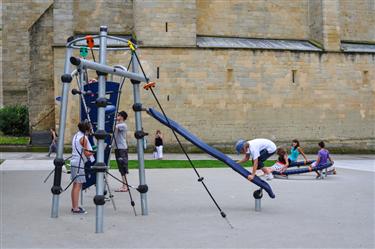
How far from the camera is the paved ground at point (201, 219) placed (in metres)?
5.85

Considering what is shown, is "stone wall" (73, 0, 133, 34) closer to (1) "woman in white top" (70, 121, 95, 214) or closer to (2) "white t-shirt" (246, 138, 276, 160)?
(1) "woman in white top" (70, 121, 95, 214)

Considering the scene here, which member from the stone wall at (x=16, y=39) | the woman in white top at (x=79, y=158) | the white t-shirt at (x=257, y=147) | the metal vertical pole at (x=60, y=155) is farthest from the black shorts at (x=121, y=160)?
the stone wall at (x=16, y=39)

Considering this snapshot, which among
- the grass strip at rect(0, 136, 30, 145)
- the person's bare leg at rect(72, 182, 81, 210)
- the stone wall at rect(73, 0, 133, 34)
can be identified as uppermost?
the stone wall at rect(73, 0, 133, 34)

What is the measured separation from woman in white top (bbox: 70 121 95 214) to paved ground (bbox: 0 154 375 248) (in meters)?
0.28

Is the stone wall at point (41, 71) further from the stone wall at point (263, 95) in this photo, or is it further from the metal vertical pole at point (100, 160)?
the metal vertical pole at point (100, 160)

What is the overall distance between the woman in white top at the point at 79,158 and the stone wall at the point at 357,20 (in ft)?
75.6

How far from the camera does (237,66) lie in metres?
23.9

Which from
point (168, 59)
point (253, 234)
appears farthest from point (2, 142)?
point (253, 234)

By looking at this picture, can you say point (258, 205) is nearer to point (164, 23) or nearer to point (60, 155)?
point (60, 155)

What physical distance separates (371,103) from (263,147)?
65.7 ft

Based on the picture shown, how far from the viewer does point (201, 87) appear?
23453 mm

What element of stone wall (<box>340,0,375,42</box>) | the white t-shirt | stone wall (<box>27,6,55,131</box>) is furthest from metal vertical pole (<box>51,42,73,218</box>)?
stone wall (<box>340,0,375,42</box>)

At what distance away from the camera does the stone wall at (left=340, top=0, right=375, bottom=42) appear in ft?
90.6

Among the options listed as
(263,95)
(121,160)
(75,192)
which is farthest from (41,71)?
(75,192)
